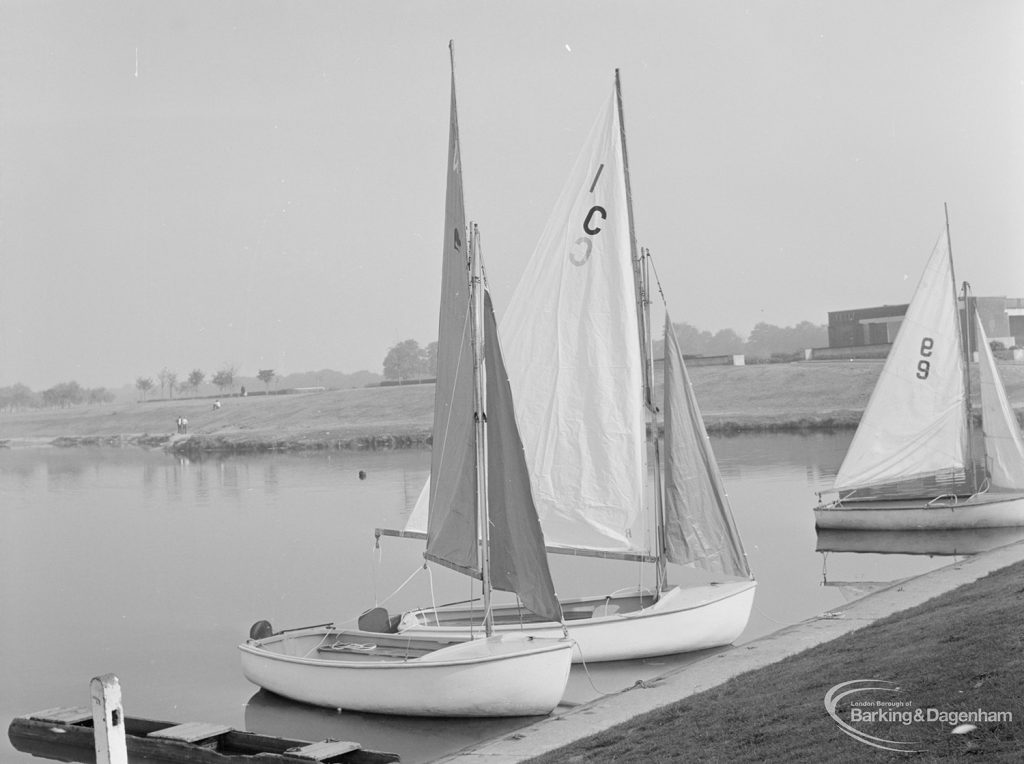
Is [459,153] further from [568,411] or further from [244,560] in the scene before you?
[244,560]

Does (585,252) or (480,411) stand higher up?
(585,252)

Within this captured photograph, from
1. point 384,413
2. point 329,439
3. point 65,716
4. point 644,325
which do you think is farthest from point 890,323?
point 65,716

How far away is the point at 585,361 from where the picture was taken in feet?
62.2

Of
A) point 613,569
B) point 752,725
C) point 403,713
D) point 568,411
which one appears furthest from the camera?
point 613,569

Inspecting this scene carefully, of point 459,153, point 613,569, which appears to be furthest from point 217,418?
point 459,153

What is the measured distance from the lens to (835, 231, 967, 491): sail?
31.2 meters

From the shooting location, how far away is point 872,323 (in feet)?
357

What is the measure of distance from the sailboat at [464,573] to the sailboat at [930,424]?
16850 mm

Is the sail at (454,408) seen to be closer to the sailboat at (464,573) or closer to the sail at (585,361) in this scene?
the sailboat at (464,573)

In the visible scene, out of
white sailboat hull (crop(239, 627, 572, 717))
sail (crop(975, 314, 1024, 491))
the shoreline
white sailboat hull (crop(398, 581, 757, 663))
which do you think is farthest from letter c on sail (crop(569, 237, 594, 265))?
the shoreline

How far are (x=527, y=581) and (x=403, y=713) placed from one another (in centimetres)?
230

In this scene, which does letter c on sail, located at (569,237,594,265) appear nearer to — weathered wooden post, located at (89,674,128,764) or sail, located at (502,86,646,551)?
sail, located at (502,86,646,551)

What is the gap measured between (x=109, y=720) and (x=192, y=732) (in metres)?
4.60

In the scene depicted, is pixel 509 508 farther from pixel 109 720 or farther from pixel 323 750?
pixel 109 720
